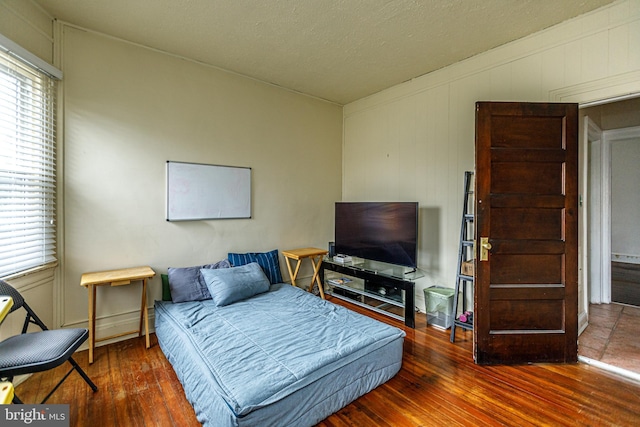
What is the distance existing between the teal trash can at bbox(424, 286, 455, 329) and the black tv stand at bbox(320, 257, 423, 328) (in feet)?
0.75

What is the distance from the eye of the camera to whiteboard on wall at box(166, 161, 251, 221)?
303 centimetres

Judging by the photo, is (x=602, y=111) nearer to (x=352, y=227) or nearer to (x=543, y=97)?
(x=543, y=97)

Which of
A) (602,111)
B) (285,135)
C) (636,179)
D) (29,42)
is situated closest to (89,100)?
(29,42)

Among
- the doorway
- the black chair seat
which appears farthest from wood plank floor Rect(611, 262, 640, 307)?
the black chair seat

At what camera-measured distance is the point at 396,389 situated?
2.04 metres

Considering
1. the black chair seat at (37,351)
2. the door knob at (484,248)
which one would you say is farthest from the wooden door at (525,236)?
the black chair seat at (37,351)

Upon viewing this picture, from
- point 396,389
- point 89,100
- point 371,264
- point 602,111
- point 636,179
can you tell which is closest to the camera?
point 396,389

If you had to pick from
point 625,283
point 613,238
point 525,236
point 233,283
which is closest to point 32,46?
point 233,283

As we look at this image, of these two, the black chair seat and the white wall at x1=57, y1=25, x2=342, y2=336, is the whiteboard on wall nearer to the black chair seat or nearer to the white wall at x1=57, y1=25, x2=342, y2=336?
the white wall at x1=57, y1=25, x2=342, y2=336

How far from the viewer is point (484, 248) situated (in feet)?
7.86

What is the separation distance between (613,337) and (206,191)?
14.2ft

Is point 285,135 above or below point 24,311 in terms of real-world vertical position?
above

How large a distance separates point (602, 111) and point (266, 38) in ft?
13.5

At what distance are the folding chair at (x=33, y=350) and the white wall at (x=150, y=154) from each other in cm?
83
